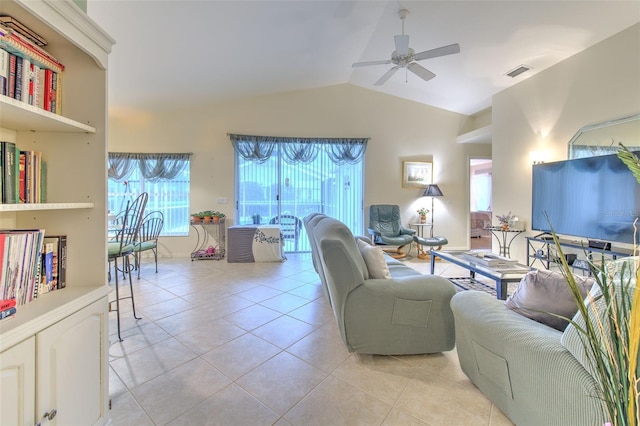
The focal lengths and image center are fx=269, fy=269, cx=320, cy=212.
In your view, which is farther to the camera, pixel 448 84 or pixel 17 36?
pixel 448 84

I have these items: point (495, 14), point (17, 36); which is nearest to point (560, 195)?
point (495, 14)

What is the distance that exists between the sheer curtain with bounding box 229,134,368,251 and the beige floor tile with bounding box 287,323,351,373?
329 centimetres

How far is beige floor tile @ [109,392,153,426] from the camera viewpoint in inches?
A: 53.1

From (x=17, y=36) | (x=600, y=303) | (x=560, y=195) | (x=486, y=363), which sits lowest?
(x=486, y=363)

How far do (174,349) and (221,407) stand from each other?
764mm

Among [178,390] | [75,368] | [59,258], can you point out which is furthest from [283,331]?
[59,258]

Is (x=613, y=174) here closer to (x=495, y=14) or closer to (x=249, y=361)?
(x=495, y=14)

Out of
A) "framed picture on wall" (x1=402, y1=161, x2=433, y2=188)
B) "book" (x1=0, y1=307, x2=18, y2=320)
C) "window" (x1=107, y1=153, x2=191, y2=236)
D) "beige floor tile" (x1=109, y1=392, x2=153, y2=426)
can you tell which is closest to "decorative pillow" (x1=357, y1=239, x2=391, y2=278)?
"beige floor tile" (x1=109, y1=392, x2=153, y2=426)

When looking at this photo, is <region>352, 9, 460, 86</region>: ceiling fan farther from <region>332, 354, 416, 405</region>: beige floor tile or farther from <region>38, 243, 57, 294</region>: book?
<region>38, 243, 57, 294</region>: book

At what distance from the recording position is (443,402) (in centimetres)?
149

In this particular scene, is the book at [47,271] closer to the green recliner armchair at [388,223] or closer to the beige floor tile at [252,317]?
the beige floor tile at [252,317]

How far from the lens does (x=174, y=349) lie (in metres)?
1.99

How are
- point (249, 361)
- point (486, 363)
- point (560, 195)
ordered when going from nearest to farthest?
point (486, 363)
point (249, 361)
point (560, 195)

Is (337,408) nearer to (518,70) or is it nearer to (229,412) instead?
(229,412)
